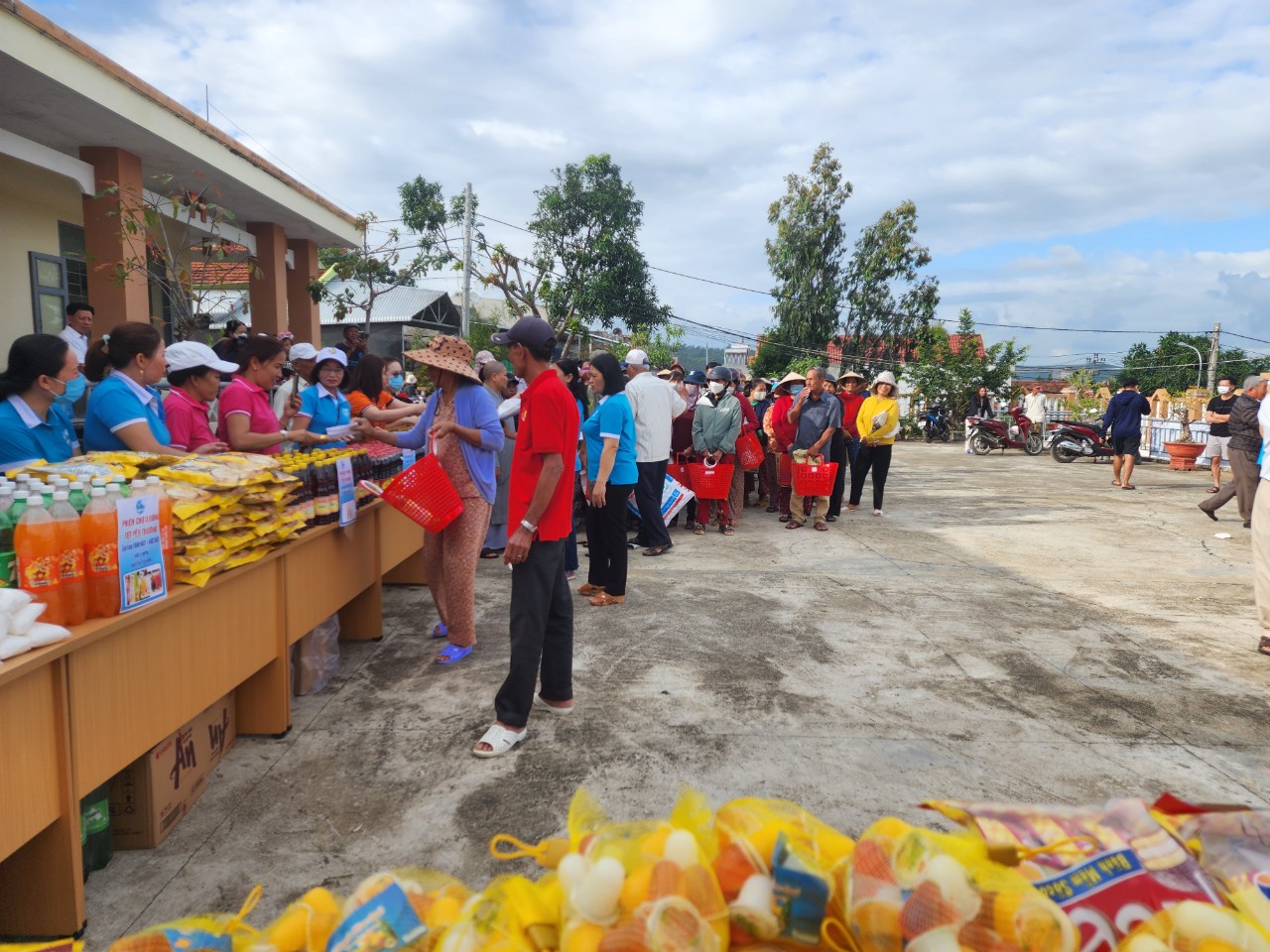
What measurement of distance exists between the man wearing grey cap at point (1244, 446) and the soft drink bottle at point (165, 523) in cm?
944

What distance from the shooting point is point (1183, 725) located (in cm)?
372

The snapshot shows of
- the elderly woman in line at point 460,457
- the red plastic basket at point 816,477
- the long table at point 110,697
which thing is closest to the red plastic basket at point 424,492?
the elderly woman in line at point 460,457

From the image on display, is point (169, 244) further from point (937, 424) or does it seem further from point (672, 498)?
point (937, 424)

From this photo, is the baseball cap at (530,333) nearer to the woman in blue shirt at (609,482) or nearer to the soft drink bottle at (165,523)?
the soft drink bottle at (165,523)

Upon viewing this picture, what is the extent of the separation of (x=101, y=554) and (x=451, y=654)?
7.58 feet

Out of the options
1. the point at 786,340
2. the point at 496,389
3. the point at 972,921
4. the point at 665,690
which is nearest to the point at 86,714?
the point at 972,921

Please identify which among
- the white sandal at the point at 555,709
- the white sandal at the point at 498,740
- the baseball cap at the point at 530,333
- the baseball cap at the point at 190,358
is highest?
the baseball cap at the point at 530,333

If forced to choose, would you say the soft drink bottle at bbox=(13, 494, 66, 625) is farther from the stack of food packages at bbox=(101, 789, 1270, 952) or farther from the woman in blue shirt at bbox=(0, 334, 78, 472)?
the stack of food packages at bbox=(101, 789, 1270, 952)

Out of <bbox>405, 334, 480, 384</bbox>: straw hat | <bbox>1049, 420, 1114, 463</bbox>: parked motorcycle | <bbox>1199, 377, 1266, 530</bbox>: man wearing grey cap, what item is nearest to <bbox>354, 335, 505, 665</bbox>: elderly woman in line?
<bbox>405, 334, 480, 384</bbox>: straw hat

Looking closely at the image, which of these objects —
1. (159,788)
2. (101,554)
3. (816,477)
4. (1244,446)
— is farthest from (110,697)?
(1244,446)

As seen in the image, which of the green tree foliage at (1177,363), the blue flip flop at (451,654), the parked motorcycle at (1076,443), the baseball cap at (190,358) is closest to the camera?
the baseball cap at (190,358)

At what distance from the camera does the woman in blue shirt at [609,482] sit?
→ 548 cm

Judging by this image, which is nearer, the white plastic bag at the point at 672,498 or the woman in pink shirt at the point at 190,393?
the woman in pink shirt at the point at 190,393

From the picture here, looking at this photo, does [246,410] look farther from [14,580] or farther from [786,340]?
[786,340]
